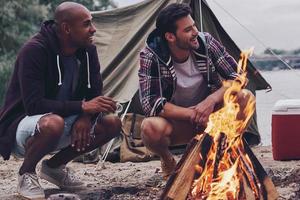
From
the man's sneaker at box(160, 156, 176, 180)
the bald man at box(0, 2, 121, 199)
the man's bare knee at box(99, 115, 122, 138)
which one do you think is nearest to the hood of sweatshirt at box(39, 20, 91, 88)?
the bald man at box(0, 2, 121, 199)

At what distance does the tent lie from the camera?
7.09m

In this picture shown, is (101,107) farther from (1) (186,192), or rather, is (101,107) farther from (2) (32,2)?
(2) (32,2)

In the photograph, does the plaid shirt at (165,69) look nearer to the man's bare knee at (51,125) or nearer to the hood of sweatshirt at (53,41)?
the hood of sweatshirt at (53,41)

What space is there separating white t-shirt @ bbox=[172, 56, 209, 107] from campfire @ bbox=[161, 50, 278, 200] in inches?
26.1

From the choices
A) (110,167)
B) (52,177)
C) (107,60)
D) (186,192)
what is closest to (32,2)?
(107,60)

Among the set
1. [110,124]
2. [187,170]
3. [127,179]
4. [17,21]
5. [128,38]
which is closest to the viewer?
[187,170]

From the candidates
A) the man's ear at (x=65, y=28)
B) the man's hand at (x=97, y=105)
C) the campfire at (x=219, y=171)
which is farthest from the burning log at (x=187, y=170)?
the man's ear at (x=65, y=28)

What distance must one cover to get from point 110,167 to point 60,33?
2.02 metres

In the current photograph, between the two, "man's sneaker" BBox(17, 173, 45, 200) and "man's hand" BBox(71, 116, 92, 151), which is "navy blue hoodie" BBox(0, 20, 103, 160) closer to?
"man's hand" BBox(71, 116, 92, 151)

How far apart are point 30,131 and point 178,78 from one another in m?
1.11

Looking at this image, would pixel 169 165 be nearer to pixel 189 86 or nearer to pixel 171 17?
pixel 189 86

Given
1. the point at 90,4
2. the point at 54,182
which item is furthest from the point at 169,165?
the point at 90,4

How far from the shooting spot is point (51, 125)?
173 inches

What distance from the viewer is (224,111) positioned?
4277 mm
